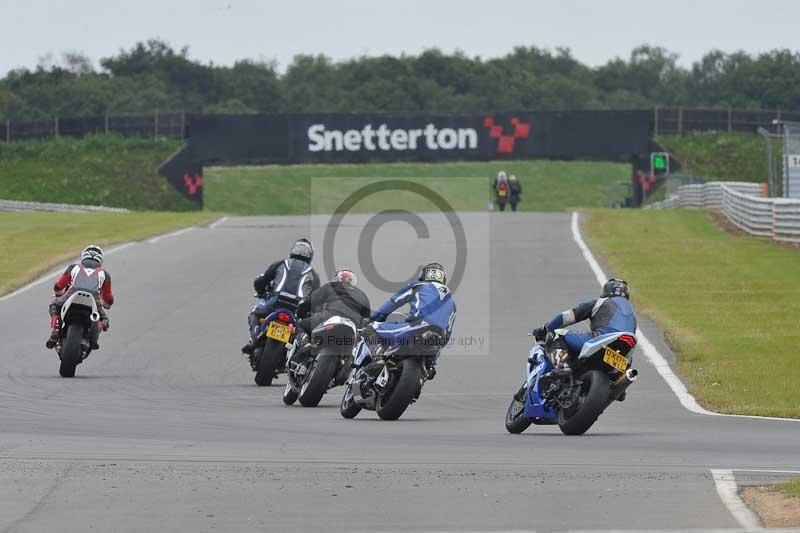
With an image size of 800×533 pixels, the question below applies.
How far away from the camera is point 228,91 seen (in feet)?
402

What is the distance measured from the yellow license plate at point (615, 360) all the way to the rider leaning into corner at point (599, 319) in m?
0.24

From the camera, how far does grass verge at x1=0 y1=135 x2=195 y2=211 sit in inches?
2361

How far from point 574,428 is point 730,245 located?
919 inches

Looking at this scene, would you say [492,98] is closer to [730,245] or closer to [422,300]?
[730,245]

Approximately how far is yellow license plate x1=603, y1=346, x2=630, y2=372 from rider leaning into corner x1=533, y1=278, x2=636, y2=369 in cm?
24

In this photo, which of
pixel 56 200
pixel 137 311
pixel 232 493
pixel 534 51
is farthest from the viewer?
pixel 534 51

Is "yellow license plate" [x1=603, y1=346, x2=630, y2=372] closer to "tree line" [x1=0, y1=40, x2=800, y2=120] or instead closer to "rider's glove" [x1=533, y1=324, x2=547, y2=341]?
"rider's glove" [x1=533, y1=324, x2=547, y2=341]

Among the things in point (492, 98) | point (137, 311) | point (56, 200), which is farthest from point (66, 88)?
point (137, 311)

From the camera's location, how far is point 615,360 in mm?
12906

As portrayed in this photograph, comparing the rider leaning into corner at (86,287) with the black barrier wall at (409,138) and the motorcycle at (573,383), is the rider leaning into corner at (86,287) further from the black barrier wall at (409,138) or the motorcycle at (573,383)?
the black barrier wall at (409,138)

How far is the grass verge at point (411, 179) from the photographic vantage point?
2891 inches

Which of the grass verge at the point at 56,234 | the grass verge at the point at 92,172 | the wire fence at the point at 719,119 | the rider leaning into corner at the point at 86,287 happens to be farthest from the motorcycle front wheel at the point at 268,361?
the wire fence at the point at 719,119

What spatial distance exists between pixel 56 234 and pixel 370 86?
73.4 meters

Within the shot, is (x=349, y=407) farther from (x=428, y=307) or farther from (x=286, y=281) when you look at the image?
(x=286, y=281)
